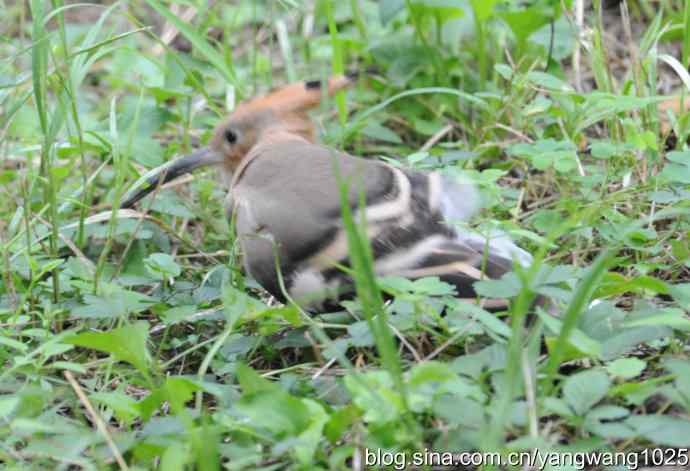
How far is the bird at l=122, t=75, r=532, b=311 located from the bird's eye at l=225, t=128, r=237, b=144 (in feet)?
0.91

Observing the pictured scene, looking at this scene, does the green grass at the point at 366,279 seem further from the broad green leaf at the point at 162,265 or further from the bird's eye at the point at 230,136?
the bird's eye at the point at 230,136

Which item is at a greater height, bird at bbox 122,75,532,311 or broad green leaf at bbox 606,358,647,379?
bird at bbox 122,75,532,311

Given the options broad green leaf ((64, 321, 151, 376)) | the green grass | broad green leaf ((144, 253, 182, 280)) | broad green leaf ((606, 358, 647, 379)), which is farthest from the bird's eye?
broad green leaf ((606, 358, 647, 379))

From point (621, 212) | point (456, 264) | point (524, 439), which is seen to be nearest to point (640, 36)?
point (621, 212)

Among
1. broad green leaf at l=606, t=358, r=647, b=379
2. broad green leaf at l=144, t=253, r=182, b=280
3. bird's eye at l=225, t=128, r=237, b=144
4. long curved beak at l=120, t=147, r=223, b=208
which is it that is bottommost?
broad green leaf at l=606, t=358, r=647, b=379

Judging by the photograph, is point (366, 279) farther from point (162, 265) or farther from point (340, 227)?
point (162, 265)

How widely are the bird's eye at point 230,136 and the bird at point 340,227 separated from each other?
0.91ft

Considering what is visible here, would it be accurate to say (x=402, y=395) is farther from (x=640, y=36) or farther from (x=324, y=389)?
(x=640, y=36)

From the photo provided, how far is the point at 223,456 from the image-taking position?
199 centimetres

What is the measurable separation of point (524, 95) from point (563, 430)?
1.53 meters

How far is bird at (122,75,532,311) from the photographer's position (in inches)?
91.7

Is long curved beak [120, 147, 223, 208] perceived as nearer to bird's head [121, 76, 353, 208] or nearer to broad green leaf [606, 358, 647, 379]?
bird's head [121, 76, 353, 208]

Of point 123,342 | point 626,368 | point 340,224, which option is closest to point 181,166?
point 340,224

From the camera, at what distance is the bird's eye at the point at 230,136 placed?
306 cm
